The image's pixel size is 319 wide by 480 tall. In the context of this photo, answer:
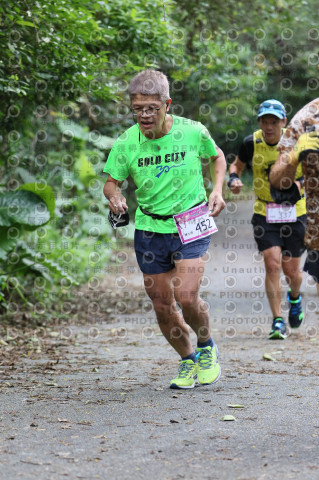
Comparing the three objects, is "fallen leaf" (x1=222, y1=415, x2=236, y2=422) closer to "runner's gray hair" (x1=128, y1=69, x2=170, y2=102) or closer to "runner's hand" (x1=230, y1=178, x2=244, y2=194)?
"runner's gray hair" (x1=128, y1=69, x2=170, y2=102)

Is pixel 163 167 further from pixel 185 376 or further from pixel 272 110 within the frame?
pixel 272 110

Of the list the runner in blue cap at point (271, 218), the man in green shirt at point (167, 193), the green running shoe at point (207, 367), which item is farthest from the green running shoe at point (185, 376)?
the runner in blue cap at point (271, 218)

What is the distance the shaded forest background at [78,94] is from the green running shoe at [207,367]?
3.13 m

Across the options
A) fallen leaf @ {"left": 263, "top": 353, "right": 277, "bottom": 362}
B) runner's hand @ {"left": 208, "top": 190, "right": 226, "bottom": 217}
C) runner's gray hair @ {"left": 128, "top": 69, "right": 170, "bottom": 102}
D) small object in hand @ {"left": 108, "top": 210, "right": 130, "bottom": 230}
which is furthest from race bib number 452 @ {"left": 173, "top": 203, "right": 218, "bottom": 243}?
fallen leaf @ {"left": 263, "top": 353, "right": 277, "bottom": 362}

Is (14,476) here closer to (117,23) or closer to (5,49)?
(5,49)

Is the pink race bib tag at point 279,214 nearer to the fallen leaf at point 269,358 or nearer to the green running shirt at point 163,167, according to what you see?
the fallen leaf at point 269,358

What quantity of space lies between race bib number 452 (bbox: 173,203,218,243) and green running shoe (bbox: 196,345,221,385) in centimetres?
94

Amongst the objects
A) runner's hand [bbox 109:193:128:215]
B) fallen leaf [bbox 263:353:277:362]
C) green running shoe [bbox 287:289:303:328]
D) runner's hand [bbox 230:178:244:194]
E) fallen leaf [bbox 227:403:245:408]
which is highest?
runner's hand [bbox 109:193:128:215]

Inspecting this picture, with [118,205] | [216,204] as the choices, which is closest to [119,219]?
[118,205]

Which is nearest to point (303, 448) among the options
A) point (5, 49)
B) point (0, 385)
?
point (0, 385)

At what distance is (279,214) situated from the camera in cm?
889

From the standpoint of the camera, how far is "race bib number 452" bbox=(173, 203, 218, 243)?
5926mm

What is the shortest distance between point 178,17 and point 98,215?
4.38 meters

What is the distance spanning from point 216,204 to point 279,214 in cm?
333
